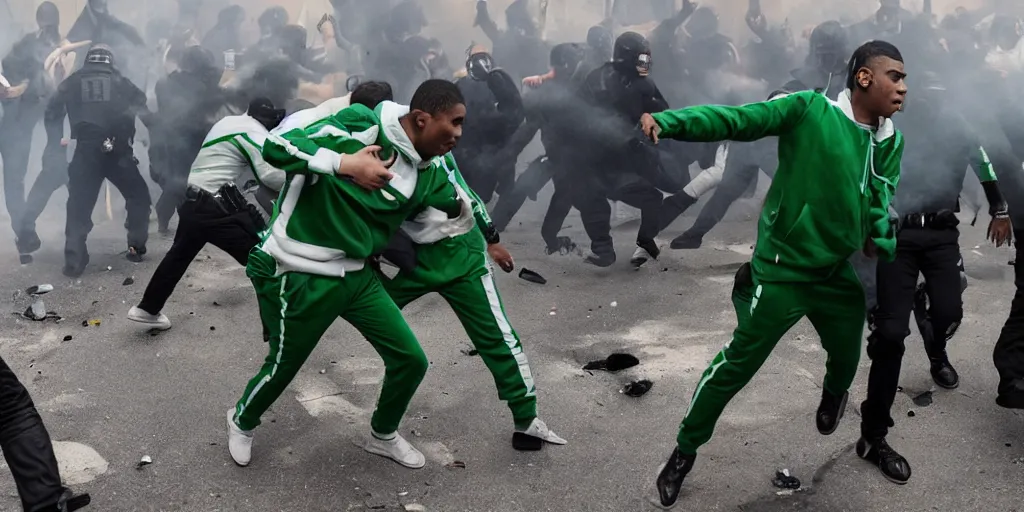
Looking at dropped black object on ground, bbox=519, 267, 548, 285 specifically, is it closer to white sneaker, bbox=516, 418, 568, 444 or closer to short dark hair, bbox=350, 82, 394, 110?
short dark hair, bbox=350, 82, 394, 110

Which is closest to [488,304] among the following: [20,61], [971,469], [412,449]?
[412,449]

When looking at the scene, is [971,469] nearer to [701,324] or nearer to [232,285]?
[701,324]

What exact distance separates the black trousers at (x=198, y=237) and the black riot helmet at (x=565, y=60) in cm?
384

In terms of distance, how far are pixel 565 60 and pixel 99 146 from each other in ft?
12.6

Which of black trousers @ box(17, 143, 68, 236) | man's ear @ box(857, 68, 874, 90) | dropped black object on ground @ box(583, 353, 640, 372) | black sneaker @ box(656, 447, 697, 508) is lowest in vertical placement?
black trousers @ box(17, 143, 68, 236)

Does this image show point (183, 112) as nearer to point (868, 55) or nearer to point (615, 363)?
point (615, 363)

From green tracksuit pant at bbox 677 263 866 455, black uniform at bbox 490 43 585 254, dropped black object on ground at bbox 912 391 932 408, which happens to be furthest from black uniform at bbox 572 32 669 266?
green tracksuit pant at bbox 677 263 866 455

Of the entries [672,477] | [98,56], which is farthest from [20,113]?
[672,477]

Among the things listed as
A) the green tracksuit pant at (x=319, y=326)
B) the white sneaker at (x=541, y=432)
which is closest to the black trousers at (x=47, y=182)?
the green tracksuit pant at (x=319, y=326)

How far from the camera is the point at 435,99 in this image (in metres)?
3.49

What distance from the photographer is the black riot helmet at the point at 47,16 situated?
1001cm

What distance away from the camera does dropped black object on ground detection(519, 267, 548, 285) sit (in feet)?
22.7

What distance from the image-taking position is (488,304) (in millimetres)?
4016

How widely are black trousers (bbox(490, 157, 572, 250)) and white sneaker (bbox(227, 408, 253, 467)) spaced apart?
4.19 m
